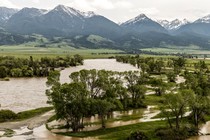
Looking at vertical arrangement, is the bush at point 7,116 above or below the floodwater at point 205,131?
above

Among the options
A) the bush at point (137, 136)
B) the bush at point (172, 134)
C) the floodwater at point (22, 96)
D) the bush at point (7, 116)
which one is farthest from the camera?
the floodwater at point (22, 96)

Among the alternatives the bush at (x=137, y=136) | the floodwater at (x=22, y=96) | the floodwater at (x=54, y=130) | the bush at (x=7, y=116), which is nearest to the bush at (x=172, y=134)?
the bush at (x=137, y=136)

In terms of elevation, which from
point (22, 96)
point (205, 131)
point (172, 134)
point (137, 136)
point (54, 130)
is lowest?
point (205, 131)

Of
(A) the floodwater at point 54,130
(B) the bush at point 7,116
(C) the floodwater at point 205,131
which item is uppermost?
(B) the bush at point 7,116

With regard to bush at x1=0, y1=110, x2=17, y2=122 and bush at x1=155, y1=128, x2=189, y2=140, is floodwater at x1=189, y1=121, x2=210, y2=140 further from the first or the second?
bush at x1=0, y1=110, x2=17, y2=122

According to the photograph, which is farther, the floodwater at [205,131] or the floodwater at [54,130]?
the floodwater at [54,130]

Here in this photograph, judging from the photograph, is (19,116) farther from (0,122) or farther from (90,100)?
(90,100)

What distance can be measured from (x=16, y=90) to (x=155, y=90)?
189 feet

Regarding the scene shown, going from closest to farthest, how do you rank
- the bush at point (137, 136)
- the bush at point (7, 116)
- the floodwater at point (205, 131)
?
the bush at point (137, 136) → the floodwater at point (205, 131) → the bush at point (7, 116)

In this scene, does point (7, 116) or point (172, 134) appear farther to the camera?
point (7, 116)

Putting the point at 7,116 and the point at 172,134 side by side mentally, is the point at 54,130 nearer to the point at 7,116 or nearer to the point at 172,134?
the point at 7,116

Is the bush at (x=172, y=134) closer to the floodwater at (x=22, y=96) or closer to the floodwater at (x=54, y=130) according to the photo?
the floodwater at (x=54, y=130)

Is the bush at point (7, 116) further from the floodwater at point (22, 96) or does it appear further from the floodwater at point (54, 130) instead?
the floodwater at point (54, 130)

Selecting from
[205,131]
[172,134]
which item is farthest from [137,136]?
[205,131]
